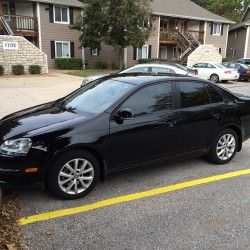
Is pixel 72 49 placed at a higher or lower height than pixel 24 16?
lower

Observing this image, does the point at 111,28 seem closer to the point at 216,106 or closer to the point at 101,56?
the point at 101,56

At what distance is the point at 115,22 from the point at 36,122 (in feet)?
69.4

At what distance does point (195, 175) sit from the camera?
4.91 meters

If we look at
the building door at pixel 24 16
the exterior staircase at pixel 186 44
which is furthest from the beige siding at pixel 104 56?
the exterior staircase at pixel 186 44

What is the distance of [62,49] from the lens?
A: 27.9 meters

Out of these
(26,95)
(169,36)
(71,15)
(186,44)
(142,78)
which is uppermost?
(71,15)

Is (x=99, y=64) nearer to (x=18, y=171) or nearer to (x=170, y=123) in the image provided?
(x=170, y=123)

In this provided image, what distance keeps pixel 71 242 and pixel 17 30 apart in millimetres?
25629

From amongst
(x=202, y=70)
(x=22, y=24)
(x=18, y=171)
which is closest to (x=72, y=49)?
(x=22, y=24)

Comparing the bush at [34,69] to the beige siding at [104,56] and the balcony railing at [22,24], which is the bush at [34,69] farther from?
the beige siding at [104,56]

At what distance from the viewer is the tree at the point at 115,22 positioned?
23.4 metres

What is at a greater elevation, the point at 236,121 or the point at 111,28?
the point at 111,28

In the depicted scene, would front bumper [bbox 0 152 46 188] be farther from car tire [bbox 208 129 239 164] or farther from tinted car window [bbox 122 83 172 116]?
car tire [bbox 208 129 239 164]

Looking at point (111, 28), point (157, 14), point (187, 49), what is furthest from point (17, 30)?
point (187, 49)
